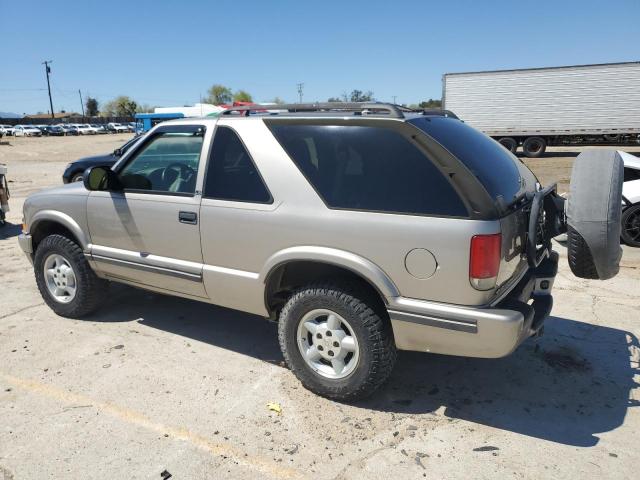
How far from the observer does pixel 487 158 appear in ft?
10.4

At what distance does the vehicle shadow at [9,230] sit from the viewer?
820cm

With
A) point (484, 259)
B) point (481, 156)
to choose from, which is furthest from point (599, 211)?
point (484, 259)

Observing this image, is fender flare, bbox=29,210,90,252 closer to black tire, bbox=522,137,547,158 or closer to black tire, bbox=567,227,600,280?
black tire, bbox=567,227,600,280

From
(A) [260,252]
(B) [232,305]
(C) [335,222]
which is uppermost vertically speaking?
(C) [335,222]

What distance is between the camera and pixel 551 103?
2155 cm

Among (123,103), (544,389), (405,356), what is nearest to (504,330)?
(544,389)

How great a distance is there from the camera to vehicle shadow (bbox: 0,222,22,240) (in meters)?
8.20

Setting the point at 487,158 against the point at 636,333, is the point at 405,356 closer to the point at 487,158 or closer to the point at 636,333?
the point at 487,158

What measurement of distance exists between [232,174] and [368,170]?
39.8 inches

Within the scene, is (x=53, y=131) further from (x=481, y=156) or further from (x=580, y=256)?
(x=580, y=256)

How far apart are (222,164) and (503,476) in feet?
8.44

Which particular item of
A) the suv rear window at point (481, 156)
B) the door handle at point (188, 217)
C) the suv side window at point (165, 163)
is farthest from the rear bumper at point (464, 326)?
the suv side window at point (165, 163)

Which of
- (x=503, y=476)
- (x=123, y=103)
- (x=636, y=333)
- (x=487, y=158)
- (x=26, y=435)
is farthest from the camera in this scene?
(x=123, y=103)

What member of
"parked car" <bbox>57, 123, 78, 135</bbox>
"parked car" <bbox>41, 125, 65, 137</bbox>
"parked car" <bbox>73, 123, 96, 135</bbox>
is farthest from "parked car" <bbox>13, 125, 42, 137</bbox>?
"parked car" <bbox>73, 123, 96, 135</bbox>
